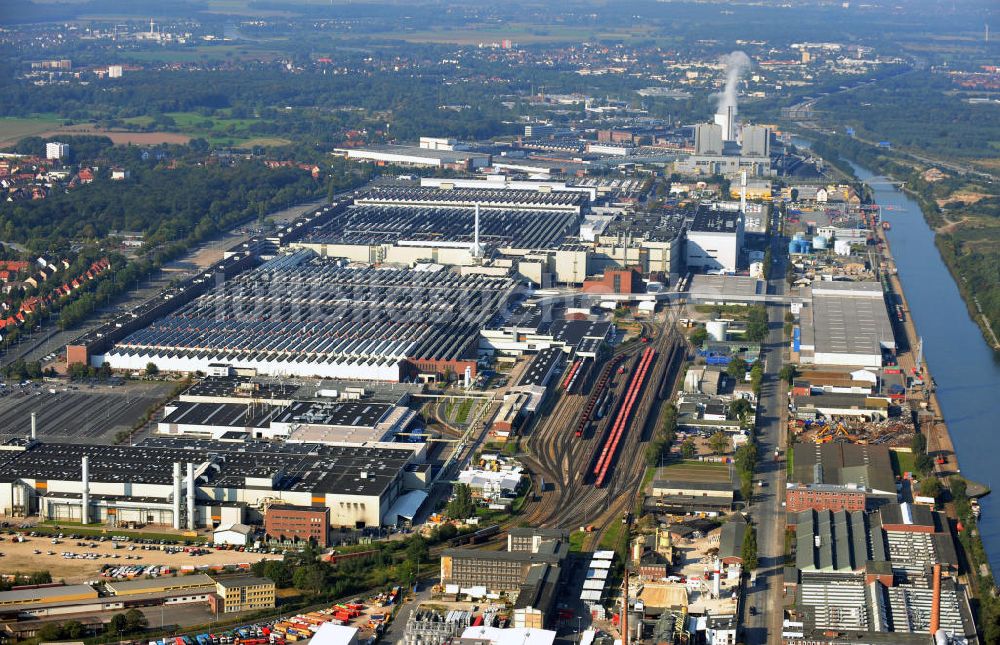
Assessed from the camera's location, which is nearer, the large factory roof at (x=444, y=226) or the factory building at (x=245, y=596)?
the factory building at (x=245, y=596)

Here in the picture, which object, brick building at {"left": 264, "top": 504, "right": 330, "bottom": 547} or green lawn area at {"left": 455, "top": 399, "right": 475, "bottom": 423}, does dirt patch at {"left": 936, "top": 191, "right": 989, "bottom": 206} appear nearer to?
green lawn area at {"left": 455, "top": 399, "right": 475, "bottom": 423}

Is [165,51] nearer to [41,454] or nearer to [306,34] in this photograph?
[306,34]

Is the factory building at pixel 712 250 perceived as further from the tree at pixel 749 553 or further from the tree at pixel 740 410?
the tree at pixel 749 553

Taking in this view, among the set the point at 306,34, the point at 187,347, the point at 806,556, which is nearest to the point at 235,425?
the point at 187,347

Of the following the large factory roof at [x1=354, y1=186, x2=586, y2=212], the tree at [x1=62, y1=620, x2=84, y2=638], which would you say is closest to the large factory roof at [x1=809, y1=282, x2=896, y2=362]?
the large factory roof at [x1=354, y1=186, x2=586, y2=212]

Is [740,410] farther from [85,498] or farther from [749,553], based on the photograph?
[85,498]

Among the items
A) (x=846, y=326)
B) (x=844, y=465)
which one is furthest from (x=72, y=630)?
(x=846, y=326)

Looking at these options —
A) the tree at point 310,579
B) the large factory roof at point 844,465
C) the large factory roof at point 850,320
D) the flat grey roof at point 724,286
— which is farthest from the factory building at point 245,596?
the flat grey roof at point 724,286
